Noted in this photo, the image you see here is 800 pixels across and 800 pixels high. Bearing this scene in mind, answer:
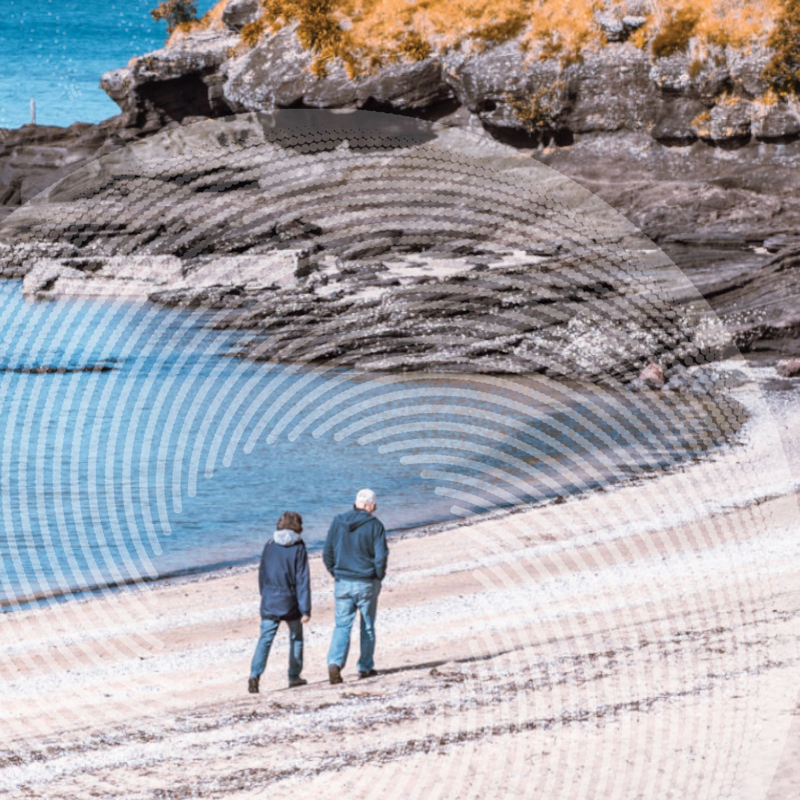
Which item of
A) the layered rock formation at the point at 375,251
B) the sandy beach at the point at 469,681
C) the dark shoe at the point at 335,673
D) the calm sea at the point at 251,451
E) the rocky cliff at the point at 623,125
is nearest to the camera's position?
the sandy beach at the point at 469,681

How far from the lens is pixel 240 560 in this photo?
750 inches

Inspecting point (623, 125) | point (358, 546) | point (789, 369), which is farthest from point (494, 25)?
point (358, 546)

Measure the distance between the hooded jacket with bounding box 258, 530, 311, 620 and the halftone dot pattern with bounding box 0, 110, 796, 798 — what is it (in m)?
1.42

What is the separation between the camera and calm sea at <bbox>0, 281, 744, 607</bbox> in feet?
67.5

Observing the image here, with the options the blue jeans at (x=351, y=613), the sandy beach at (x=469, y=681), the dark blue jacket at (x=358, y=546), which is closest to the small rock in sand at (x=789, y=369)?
the sandy beach at (x=469, y=681)

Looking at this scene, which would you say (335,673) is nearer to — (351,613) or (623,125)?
(351,613)

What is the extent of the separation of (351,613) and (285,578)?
2.54ft

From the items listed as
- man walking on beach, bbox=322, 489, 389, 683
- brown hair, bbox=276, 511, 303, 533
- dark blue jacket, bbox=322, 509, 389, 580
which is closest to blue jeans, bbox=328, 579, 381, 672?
man walking on beach, bbox=322, 489, 389, 683

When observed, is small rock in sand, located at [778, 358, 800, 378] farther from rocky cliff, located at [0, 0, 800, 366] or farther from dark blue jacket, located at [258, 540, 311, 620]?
dark blue jacket, located at [258, 540, 311, 620]

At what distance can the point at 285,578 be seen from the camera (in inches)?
436

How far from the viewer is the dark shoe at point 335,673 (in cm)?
1145

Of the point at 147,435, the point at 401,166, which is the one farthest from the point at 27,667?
the point at 401,166

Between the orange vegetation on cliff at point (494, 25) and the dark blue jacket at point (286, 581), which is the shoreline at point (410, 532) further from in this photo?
the orange vegetation on cliff at point (494, 25)

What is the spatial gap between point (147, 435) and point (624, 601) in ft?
56.4
